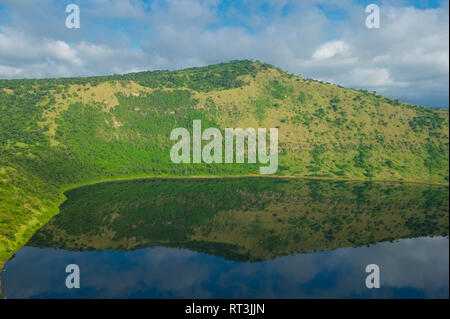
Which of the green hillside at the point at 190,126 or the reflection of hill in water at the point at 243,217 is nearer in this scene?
the reflection of hill in water at the point at 243,217

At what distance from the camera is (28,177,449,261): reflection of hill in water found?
63719 millimetres

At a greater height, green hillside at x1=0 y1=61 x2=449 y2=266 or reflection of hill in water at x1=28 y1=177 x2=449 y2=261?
green hillside at x1=0 y1=61 x2=449 y2=266

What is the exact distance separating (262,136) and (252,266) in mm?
98263

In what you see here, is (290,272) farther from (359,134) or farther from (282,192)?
(359,134)

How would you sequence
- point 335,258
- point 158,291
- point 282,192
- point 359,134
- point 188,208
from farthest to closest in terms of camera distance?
Answer: point 359,134, point 282,192, point 188,208, point 335,258, point 158,291

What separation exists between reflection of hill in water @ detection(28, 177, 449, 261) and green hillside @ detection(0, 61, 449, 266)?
14.3 metres

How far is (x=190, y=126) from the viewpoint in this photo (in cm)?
15000

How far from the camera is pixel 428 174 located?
119812 mm

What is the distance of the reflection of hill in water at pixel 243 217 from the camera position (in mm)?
63719

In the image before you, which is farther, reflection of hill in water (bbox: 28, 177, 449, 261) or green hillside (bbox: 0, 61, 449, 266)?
green hillside (bbox: 0, 61, 449, 266)

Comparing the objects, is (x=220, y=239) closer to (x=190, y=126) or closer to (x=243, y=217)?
(x=243, y=217)

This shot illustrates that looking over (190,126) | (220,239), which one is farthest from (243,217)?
(190,126)

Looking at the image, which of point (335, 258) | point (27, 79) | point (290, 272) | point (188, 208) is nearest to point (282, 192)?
point (188, 208)

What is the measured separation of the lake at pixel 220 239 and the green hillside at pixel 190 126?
15.8m
